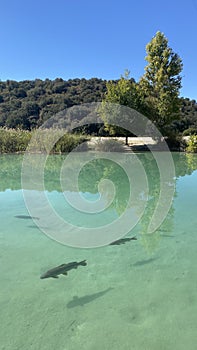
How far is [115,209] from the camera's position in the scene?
18.8ft

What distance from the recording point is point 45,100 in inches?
1211

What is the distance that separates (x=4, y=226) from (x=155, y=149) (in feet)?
48.4

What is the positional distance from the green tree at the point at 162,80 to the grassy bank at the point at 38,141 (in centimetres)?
520

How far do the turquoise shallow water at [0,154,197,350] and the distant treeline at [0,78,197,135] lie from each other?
19157 millimetres

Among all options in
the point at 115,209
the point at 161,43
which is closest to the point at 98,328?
the point at 115,209

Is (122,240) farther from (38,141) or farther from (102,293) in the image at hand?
(38,141)

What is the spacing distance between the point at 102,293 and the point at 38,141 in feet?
46.6

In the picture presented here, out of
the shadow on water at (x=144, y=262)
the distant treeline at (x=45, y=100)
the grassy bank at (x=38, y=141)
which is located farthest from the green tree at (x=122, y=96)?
the shadow on water at (x=144, y=262)

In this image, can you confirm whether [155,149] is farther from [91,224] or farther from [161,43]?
[91,224]

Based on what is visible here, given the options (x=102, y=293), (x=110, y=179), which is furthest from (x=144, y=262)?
(x=110, y=179)

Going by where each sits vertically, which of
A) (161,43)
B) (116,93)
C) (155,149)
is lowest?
(155,149)

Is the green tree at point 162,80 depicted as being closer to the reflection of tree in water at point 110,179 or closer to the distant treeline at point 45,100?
the distant treeline at point 45,100

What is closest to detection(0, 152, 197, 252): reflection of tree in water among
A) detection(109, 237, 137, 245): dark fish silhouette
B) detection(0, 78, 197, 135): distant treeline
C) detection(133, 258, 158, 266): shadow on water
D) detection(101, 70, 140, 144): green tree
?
detection(109, 237, 137, 245): dark fish silhouette

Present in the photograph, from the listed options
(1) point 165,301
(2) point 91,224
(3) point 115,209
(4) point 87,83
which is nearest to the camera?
(1) point 165,301
